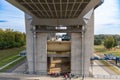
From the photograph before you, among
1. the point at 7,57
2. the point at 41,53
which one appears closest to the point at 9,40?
the point at 7,57

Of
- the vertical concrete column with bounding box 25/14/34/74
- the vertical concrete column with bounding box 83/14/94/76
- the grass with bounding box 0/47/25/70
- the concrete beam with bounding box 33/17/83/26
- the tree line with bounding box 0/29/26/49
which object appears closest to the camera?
the concrete beam with bounding box 33/17/83/26

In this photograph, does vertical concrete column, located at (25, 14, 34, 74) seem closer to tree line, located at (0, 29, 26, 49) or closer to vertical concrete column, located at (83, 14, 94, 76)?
vertical concrete column, located at (83, 14, 94, 76)

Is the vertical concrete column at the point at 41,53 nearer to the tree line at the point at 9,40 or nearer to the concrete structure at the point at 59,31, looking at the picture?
the concrete structure at the point at 59,31

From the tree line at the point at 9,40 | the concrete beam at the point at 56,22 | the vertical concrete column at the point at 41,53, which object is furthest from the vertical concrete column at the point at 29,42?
the tree line at the point at 9,40

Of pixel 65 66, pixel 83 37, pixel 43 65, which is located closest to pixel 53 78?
pixel 43 65

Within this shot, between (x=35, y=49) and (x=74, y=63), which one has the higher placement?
(x=35, y=49)

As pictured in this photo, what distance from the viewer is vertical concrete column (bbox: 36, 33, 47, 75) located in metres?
44.4

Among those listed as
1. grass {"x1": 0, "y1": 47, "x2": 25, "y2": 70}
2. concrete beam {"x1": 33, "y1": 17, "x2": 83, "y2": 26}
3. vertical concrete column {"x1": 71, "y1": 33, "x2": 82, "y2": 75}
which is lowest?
grass {"x1": 0, "y1": 47, "x2": 25, "y2": 70}

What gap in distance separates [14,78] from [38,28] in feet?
39.9

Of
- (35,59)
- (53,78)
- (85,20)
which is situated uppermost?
(85,20)

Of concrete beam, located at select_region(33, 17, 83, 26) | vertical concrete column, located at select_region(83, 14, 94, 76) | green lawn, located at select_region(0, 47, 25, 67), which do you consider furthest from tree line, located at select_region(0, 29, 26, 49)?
vertical concrete column, located at select_region(83, 14, 94, 76)

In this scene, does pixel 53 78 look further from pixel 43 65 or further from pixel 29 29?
pixel 29 29

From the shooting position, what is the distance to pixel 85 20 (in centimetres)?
4247

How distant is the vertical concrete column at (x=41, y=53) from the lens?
4441 centimetres
